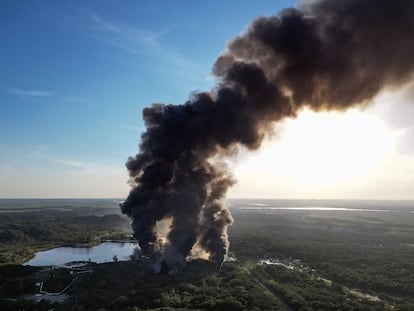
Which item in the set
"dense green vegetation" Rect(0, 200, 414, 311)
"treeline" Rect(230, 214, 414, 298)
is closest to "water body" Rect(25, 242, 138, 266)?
"dense green vegetation" Rect(0, 200, 414, 311)

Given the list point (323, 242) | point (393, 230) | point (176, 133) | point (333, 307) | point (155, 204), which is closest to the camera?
point (333, 307)

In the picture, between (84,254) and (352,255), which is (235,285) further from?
(352,255)

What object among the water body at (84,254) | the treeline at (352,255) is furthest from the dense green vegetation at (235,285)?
the water body at (84,254)

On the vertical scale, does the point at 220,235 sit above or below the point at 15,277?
above

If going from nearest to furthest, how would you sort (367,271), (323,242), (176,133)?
(176,133) → (367,271) → (323,242)

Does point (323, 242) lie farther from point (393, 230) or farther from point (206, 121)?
point (206, 121)

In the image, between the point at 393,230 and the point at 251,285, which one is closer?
the point at 251,285

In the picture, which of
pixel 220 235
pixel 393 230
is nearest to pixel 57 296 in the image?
pixel 220 235

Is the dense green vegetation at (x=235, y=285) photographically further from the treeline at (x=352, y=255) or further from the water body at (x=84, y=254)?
the water body at (x=84, y=254)

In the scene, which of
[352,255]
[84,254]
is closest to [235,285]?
[84,254]
